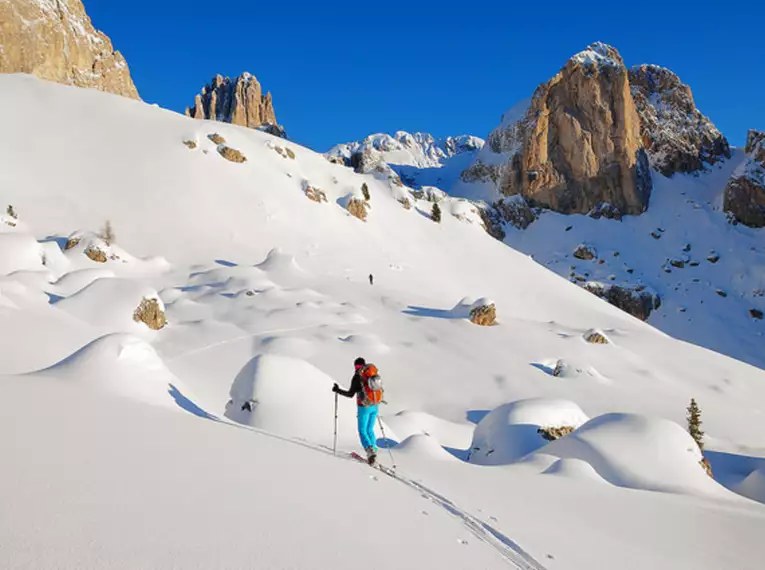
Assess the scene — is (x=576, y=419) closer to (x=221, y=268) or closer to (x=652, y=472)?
(x=652, y=472)

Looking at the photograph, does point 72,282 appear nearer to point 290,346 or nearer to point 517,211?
point 290,346

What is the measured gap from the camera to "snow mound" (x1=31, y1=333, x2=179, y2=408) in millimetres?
8328

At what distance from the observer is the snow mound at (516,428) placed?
15.9m

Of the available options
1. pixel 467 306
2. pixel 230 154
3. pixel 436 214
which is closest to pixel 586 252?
pixel 436 214

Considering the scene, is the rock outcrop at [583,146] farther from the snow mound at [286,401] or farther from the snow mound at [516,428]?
the snow mound at [286,401]

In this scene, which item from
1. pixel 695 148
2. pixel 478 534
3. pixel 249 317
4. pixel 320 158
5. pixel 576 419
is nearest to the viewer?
pixel 478 534

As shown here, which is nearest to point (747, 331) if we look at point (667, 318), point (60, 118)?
point (667, 318)

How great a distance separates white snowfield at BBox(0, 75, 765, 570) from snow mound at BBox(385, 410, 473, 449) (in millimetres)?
124

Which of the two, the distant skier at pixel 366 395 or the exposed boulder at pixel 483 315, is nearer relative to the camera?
the distant skier at pixel 366 395

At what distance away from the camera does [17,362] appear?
1311 centimetres

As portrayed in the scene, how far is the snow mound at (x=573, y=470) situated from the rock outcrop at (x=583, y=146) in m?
112

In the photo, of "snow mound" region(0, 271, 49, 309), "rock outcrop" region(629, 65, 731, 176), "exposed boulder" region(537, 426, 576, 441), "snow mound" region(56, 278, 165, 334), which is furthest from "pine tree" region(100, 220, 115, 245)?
"rock outcrop" region(629, 65, 731, 176)

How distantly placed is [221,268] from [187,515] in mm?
36148

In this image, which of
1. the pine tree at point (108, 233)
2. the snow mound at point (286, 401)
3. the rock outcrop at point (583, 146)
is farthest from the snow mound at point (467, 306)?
the rock outcrop at point (583, 146)
